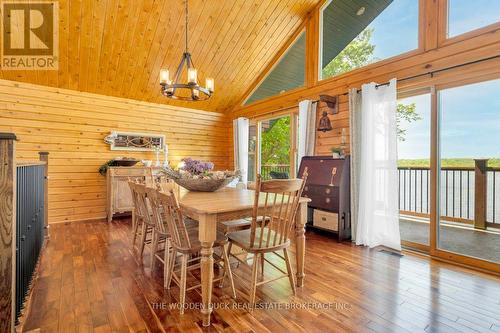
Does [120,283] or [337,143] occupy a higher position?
[337,143]

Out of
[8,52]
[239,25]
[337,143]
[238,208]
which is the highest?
[239,25]

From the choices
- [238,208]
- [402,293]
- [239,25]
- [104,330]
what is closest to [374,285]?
[402,293]

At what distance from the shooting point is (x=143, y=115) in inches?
210

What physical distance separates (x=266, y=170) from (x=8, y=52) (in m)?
4.80

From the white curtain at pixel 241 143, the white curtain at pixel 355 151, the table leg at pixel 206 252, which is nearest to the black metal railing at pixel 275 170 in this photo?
the white curtain at pixel 241 143

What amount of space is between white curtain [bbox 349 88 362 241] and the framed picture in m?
3.88

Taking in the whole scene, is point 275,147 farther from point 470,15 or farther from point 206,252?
point 206,252

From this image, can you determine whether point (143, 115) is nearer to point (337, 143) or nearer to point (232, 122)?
point (232, 122)

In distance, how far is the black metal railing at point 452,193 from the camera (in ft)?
10.7

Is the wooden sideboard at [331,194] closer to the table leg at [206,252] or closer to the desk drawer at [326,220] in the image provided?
the desk drawer at [326,220]

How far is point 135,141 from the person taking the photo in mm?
5270

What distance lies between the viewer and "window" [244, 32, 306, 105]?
4805 millimetres

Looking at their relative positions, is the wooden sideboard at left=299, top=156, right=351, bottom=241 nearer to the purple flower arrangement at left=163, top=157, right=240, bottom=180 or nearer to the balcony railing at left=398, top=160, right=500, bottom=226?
the balcony railing at left=398, top=160, right=500, bottom=226

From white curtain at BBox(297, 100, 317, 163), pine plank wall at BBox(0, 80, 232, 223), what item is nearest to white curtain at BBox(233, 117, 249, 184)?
pine plank wall at BBox(0, 80, 232, 223)
